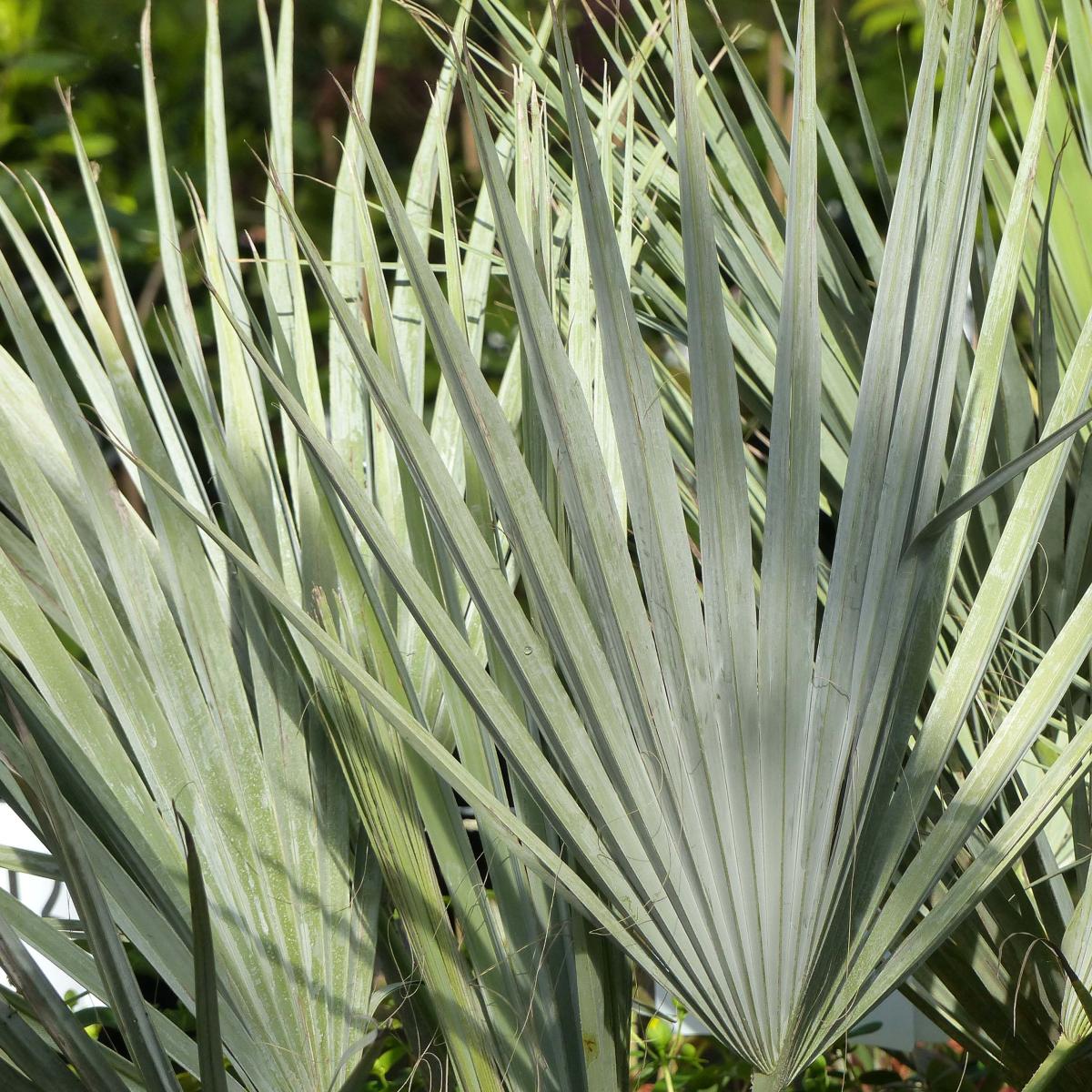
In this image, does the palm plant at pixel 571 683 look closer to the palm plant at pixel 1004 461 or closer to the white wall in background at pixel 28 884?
the palm plant at pixel 1004 461

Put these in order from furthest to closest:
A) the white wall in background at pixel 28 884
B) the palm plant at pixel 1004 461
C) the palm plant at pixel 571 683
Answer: the white wall in background at pixel 28 884, the palm plant at pixel 1004 461, the palm plant at pixel 571 683

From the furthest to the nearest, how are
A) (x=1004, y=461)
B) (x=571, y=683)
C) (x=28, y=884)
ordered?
(x=28, y=884) → (x=1004, y=461) → (x=571, y=683)

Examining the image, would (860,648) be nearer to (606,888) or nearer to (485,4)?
(606,888)

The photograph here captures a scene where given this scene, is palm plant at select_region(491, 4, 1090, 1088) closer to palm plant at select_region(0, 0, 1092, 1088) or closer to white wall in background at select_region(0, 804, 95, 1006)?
palm plant at select_region(0, 0, 1092, 1088)

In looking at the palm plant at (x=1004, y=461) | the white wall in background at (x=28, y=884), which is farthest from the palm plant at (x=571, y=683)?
the white wall in background at (x=28, y=884)

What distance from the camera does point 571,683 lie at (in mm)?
583

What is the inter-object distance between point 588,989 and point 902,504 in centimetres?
35

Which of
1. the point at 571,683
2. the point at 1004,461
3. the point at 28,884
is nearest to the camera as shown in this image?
the point at 571,683

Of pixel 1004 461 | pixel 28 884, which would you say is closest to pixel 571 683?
pixel 1004 461

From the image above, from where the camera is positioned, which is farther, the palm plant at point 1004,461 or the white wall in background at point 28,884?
the white wall in background at point 28,884

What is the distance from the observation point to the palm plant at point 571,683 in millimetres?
576

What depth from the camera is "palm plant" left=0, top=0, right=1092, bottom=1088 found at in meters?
0.58

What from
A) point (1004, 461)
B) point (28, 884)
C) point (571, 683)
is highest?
point (1004, 461)

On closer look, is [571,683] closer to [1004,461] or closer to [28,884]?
[1004,461]
